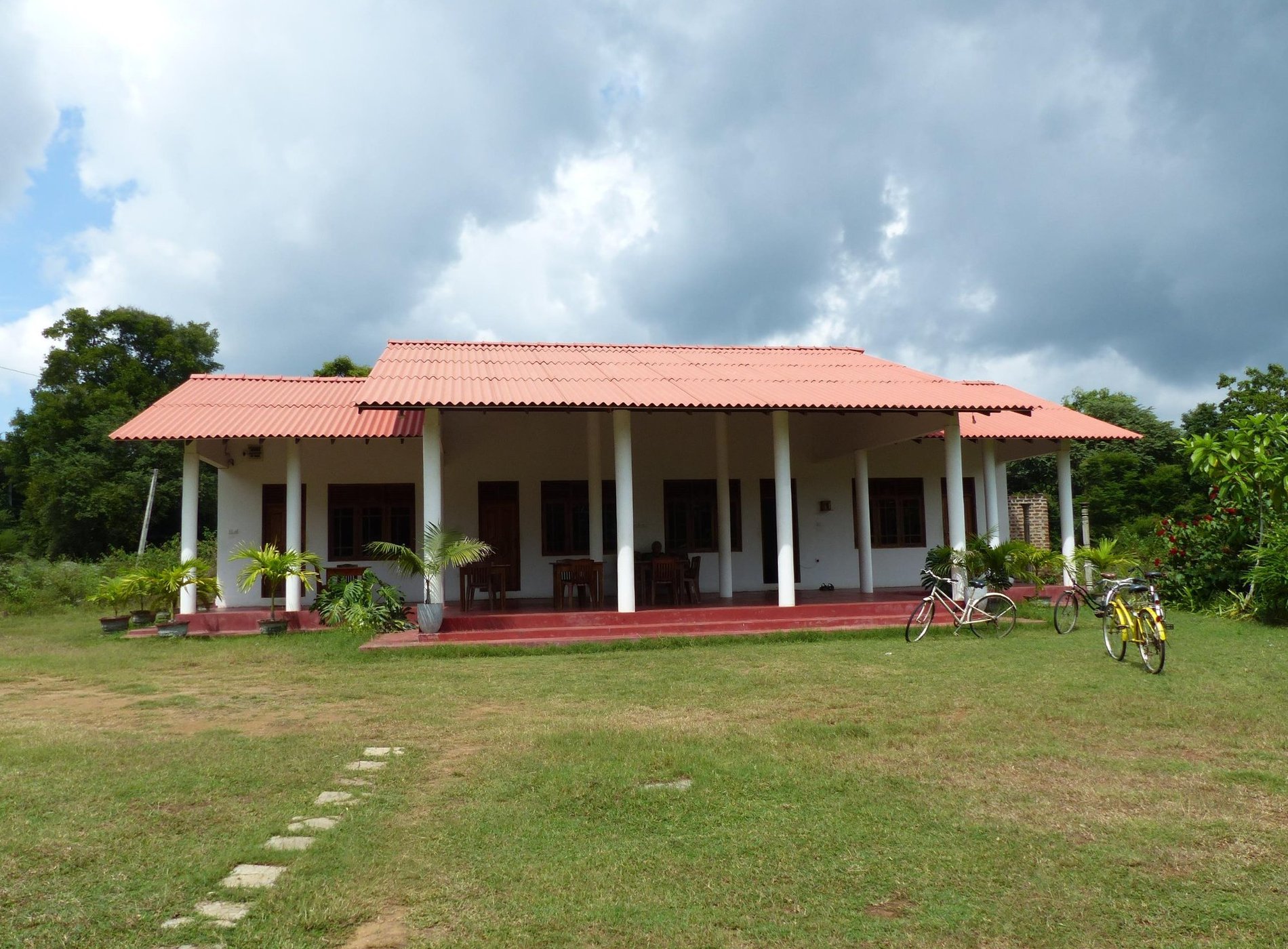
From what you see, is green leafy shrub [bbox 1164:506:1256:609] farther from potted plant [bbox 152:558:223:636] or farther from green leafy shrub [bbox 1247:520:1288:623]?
potted plant [bbox 152:558:223:636]

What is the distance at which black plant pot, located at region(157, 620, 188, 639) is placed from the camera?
1211 centimetres

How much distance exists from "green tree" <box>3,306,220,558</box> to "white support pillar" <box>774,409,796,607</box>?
962 inches

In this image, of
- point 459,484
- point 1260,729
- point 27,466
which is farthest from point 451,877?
point 27,466

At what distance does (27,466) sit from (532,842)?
38088 mm

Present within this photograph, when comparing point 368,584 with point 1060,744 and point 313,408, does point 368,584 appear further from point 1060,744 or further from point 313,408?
point 1060,744

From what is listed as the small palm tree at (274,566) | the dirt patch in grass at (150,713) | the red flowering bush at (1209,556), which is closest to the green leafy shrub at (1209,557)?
the red flowering bush at (1209,556)

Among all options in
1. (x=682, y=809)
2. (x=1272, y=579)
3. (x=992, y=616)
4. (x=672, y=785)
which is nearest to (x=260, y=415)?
(x=992, y=616)

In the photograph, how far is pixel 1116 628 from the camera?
8781 mm

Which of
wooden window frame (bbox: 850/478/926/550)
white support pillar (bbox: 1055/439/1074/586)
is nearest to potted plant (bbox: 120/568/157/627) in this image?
wooden window frame (bbox: 850/478/926/550)

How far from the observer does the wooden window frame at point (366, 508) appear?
14.9 meters

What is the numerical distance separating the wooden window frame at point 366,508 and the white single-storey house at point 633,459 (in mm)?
32

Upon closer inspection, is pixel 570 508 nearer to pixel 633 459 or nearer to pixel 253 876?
pixel 633 459

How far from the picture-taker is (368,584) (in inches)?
479

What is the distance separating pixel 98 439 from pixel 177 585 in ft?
71.9
